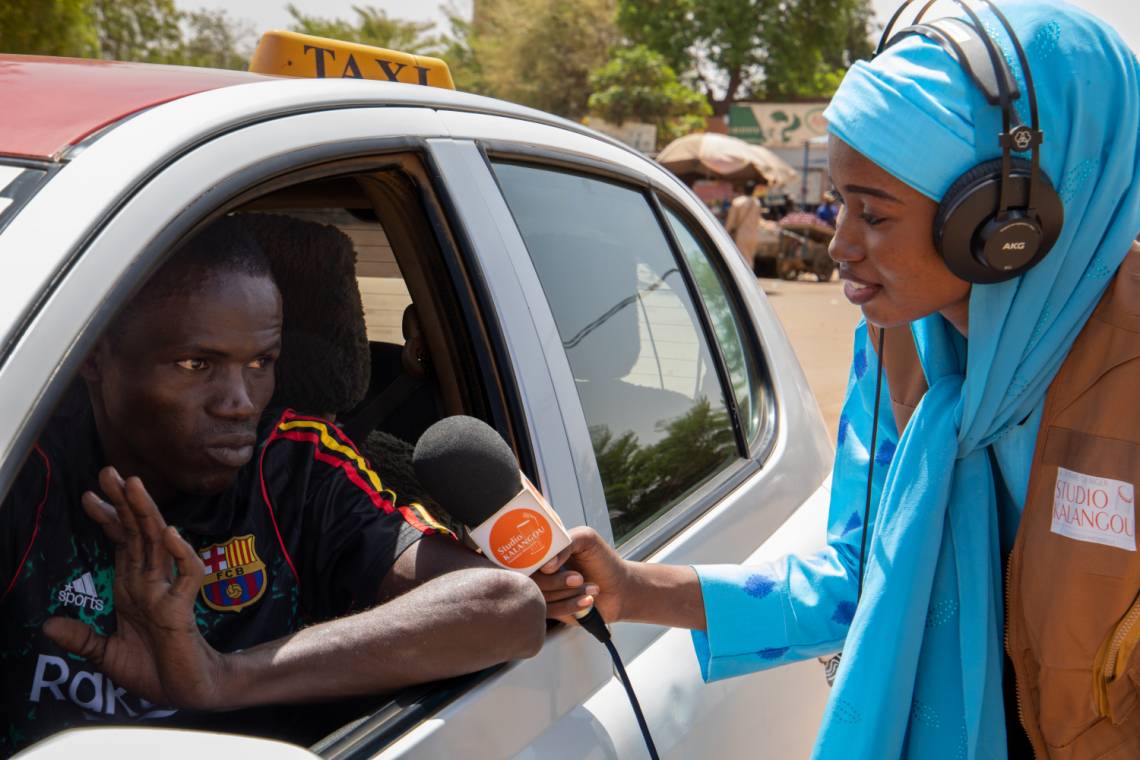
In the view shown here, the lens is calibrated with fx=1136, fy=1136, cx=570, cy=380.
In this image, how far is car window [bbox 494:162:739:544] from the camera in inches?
75.2

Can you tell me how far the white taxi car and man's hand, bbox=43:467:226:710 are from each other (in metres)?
0.18

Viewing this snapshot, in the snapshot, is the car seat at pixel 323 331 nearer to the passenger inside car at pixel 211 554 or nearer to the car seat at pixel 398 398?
the car seat at pixel 398 398

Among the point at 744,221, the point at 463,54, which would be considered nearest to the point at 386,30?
the point at 463,54

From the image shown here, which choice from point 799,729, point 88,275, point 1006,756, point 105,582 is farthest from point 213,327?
point 799,729

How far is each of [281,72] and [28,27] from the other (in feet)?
29.1

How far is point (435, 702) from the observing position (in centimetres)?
139

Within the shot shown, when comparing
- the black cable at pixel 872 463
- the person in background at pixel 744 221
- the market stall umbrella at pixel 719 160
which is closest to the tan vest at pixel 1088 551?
the black cable at pixel 872 463

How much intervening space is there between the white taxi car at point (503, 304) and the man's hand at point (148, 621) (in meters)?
0.18

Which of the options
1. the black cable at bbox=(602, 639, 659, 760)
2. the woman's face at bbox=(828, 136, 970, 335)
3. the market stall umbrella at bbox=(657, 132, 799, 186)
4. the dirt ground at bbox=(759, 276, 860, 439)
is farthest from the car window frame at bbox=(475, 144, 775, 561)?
the market stall umbrella at bbox=(657, 132, 799, 186)

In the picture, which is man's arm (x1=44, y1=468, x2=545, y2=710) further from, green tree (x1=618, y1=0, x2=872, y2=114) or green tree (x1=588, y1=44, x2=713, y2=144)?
green tree (x1=618, y1=0, x2=872, y2=114)

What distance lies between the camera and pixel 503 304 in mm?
1682

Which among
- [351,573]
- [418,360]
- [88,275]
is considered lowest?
[351,573]

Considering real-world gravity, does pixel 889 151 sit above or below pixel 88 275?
above

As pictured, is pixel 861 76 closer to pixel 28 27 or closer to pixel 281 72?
pixel 281 72
